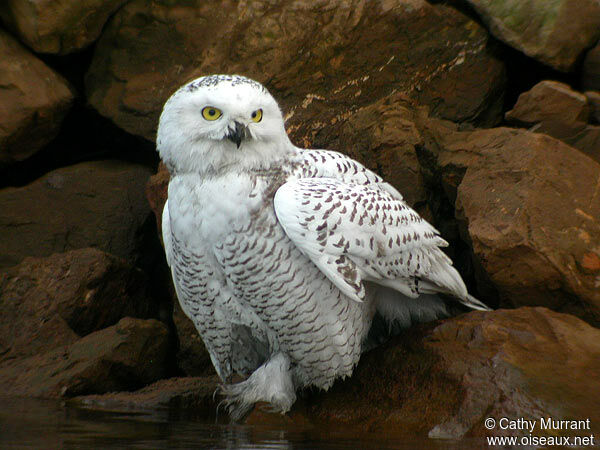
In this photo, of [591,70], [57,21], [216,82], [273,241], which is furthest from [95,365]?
[591,70]

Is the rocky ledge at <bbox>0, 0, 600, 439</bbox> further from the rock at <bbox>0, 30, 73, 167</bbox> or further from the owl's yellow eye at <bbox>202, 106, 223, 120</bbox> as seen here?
the owl's yellow eye at <bbox>202, 106, 223, 120</bbox>

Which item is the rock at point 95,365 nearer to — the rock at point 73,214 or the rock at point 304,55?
the rock at point 73,214

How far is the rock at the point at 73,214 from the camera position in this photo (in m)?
6.57

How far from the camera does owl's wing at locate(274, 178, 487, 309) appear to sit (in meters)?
4.16

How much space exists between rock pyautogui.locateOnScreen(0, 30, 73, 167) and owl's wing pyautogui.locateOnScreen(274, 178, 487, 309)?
10.0 ft

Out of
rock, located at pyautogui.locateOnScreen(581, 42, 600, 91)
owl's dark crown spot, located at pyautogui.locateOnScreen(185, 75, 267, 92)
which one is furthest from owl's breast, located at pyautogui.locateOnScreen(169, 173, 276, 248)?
rock, located at pyautogui.locateOnScreen(581, 42, 600, 91)

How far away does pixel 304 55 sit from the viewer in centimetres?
648

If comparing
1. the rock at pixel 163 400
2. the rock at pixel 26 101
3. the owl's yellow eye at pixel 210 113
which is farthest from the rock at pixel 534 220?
the rock at pixel 26 101

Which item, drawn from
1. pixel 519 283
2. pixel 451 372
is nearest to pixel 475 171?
pixel 519 283

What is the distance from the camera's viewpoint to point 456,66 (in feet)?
21.9

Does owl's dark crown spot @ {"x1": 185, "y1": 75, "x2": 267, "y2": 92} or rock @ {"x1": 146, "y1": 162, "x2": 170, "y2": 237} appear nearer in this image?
owl's dark crown spot @ {"x1": 185, "y1": 75, "x2": 267, "y2": 92}

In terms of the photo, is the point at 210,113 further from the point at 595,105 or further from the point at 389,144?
the point at 595,105

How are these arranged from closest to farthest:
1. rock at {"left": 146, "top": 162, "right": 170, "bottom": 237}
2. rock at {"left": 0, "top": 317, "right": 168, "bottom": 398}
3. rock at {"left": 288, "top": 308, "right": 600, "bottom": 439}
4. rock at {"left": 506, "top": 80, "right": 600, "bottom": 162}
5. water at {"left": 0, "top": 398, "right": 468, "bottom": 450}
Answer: water at {"left": 0, "top": 398, "right": 468, "bottom": 450} < rock at {"left": 288, "top": 308, "right": 600, "bottom": 439} < rock at {"left": 0, "top": 317, "right": 168, "bottom": 398} < rock at {"left": 506, "top": 80, "right": 600, "bottom": 162} < rock at {"left": 146, "top": 162, "right": 170, "bottom": 237}

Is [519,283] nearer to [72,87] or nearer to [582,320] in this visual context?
[582,320]
